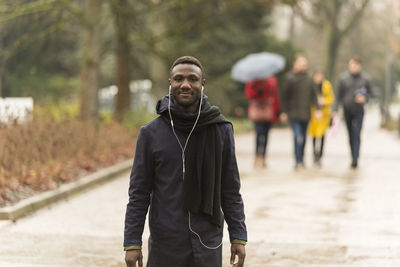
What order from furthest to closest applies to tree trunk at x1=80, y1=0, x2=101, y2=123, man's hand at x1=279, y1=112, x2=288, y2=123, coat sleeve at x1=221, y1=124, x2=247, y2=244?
1. tree trunk at x1=80, y1=0, x2=101, y2=123
2. man's hand at x1=279, y1=112, x2=288, y2=123
3. coat sleeve at x1=221, y1=124, x2=247, y2=244

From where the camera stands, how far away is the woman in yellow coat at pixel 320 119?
47.1ft

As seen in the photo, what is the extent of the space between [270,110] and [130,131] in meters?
4.67

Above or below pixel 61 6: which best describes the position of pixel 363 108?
below

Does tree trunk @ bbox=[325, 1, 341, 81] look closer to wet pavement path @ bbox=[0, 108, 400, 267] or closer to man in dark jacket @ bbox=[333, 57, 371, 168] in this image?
man in dark jacket @ bbox=[333, 57, 371, 168]

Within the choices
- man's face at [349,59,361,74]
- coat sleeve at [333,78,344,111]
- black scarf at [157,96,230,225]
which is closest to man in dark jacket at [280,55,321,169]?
coat sleeve at [333,78,344,111]

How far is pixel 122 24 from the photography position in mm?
18734

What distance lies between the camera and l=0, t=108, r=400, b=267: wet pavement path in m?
6.76

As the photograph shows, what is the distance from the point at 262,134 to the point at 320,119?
1152 millimetres

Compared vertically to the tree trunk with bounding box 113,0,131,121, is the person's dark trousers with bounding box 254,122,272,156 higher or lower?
lower

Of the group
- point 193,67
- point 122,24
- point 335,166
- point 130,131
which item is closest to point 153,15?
point 122,24

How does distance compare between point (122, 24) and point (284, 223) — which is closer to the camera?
point (284, 223)

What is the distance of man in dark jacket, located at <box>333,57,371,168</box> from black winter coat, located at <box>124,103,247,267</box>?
1007 cm

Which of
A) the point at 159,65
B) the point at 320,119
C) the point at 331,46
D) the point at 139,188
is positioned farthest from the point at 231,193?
the point at 331,46

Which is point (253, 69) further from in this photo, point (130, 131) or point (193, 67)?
point (193, 67)
